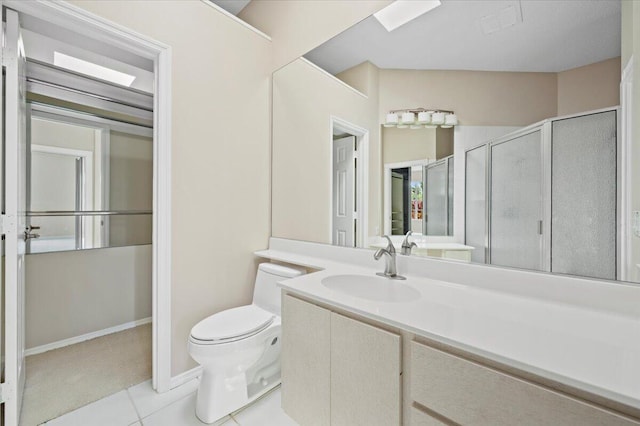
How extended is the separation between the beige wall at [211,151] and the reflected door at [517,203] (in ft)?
5.08

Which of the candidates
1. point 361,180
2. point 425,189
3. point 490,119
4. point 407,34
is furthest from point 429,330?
point 407,34

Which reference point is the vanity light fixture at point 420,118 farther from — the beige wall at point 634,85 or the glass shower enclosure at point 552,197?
the beige wall at point 634,85

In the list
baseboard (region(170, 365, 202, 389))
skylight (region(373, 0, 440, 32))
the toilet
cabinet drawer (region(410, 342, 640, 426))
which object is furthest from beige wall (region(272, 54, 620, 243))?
baseboard (region(170, 365, 202, 389))

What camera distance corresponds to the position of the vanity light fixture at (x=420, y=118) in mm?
1352

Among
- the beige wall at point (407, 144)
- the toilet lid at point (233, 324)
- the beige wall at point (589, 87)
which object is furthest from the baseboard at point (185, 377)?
the beige wall at point (589, 87)

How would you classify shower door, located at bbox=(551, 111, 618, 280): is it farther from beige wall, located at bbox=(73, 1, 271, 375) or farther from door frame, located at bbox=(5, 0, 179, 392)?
door frame, located at bbox=(5, 0, 179, 392)

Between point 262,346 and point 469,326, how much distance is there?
3.63ft

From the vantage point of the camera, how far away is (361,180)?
1730mm

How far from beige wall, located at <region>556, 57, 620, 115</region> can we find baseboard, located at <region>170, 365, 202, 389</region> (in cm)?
230

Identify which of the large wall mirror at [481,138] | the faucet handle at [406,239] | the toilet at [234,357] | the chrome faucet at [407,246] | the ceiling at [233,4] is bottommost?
the toilet at [234,357]

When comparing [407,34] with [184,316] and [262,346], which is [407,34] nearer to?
[262,346]

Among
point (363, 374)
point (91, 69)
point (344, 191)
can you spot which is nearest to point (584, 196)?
point (363, 374)

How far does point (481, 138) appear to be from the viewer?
4.14 feet

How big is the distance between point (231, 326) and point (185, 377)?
1.87 feet
